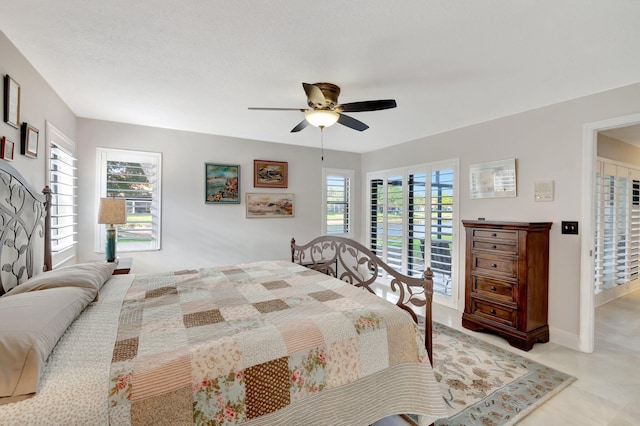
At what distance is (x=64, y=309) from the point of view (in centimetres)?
129

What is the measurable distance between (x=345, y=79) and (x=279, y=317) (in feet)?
6.36

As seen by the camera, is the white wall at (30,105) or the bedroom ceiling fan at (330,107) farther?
the bedroom ceiling fan at (330,107)

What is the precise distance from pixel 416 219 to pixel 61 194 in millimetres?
4497

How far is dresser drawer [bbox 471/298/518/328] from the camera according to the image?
114 inches

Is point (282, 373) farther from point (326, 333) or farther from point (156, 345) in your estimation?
point (156, 345)

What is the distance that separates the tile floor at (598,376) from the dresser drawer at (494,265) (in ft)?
2.35

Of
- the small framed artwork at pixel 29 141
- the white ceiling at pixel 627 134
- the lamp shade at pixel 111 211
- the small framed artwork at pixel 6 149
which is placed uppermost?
the white ceiling at pixel 627 134

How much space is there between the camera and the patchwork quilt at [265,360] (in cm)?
104

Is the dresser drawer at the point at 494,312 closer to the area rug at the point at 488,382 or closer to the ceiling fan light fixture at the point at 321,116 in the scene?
the area rug at the point at 488,382

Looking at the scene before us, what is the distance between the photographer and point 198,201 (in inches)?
160

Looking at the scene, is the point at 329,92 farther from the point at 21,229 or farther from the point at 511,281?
the point at 511,281

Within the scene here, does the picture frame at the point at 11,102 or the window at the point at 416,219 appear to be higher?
the picture frame at the point at 11,102

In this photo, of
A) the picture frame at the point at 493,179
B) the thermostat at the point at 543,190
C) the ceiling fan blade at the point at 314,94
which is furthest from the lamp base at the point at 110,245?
the thermostat at the point at 543,190

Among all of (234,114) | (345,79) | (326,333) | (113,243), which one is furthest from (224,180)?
(326,333)
